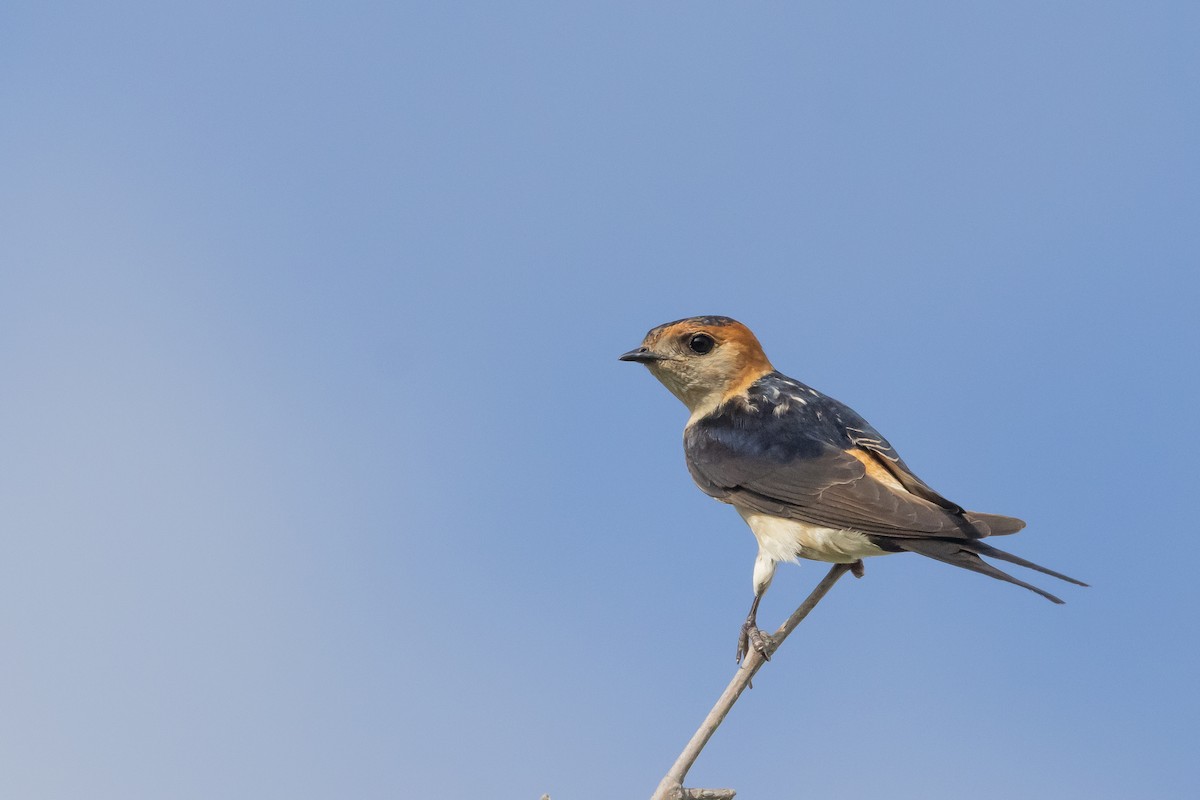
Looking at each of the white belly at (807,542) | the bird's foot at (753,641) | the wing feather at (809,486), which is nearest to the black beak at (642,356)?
the wing feather at (809,486)

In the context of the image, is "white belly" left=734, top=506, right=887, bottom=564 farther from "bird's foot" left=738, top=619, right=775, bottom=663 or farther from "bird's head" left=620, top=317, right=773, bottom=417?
"bird's head" left=620, top=317, right=773, bottom=417

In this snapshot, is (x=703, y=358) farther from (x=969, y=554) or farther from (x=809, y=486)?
(x=969, y=554)

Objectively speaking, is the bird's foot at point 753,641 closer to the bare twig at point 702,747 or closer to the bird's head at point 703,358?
the bare twig at point 702,747

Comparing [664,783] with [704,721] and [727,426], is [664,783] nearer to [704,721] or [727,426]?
[704,721]

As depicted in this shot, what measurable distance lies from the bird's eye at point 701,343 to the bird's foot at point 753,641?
1.71 meters

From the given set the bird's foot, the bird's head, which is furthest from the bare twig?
the bird's head

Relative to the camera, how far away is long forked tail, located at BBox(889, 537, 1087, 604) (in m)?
4.51

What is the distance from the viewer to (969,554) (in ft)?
16.2

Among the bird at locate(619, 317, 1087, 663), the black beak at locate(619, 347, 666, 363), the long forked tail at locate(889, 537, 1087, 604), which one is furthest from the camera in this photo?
the black beak at locate(619, 347, 666, 363)

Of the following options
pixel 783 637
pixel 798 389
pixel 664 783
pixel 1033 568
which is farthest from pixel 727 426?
pixel 664 783

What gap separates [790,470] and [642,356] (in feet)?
3.45

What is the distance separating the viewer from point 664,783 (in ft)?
13.8

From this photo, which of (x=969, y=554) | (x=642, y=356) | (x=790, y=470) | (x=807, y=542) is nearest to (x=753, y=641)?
(x=807, y=542)

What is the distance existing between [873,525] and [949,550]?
0.42 m
